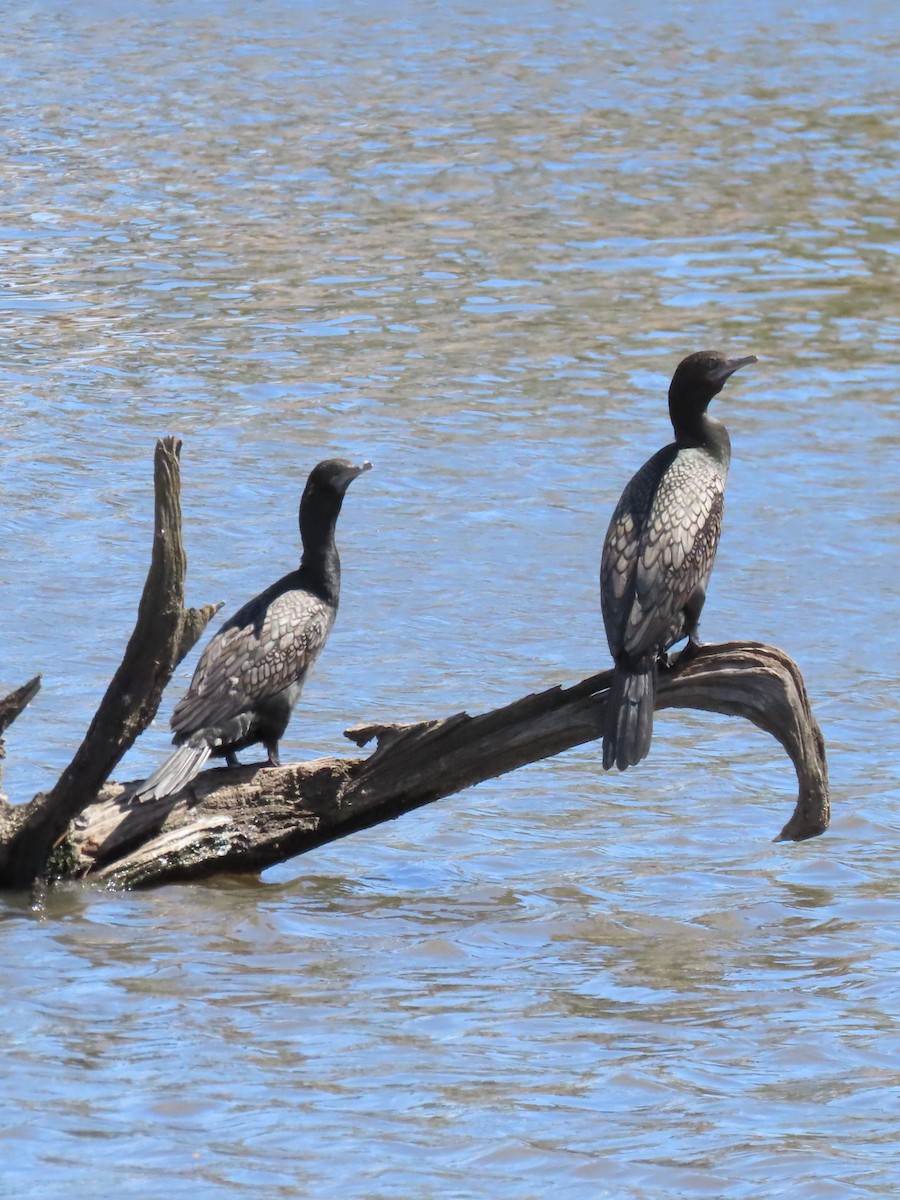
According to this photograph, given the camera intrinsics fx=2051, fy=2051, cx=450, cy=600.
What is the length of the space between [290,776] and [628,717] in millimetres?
1157

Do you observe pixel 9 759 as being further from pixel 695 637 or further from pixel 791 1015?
pixel 791 1015

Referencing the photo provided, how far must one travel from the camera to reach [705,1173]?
478 cm

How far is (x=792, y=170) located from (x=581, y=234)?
3074mm

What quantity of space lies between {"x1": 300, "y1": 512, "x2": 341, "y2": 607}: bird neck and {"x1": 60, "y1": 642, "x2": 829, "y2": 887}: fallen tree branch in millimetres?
877

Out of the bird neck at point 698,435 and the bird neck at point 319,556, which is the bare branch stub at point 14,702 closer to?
the bird neck at point 319,556

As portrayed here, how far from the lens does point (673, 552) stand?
21.8 feet

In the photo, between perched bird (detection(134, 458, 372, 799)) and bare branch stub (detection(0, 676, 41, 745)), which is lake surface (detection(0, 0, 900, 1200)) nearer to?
perched bird (detection(134, 458, 372, 799))

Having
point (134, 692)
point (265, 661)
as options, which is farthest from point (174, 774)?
point (265, 661)

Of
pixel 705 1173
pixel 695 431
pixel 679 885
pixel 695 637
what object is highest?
pixel 695 431

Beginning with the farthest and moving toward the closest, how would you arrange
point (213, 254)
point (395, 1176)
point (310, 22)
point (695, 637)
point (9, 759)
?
point (310, 22)
point (213, 254)
point (9, 759)
point (695, 637)
point (395, 1176)

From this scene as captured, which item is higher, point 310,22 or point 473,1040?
point 310,22

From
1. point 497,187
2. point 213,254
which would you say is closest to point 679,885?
point 213,254

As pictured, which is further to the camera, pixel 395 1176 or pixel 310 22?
pixel 310 22

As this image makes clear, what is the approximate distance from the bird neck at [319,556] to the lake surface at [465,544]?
38.6 inches
